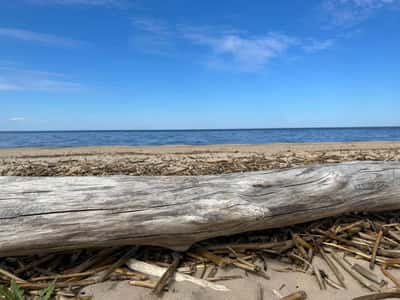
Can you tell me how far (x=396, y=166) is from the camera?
2.84 metres

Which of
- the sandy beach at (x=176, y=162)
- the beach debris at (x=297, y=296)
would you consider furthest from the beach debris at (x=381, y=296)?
the sandy beach at (x=176, y=162)

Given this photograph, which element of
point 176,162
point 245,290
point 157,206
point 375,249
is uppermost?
point 157,206

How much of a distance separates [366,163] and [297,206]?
3.52 ft

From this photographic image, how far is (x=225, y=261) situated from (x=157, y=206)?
67 centimetres

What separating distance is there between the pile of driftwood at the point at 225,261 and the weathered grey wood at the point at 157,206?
0.47 feet

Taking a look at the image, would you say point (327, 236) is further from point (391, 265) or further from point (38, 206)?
point (38, 206)

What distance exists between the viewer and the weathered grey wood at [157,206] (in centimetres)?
201

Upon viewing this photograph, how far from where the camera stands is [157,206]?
2.14 m

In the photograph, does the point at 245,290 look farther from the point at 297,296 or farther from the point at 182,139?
the point at 182,139

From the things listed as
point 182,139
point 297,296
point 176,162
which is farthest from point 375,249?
point 182,139

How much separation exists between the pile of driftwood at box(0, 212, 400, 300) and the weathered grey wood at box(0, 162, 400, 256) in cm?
14

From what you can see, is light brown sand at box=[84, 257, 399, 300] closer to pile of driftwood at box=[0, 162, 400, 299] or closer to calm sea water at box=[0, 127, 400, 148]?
pile of driftwood at box=[0, 162, 400, 299]

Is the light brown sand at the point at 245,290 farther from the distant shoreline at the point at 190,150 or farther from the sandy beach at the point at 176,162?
the distant shoreline at the point at 190,150

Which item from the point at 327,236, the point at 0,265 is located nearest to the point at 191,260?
the point at 327,236
